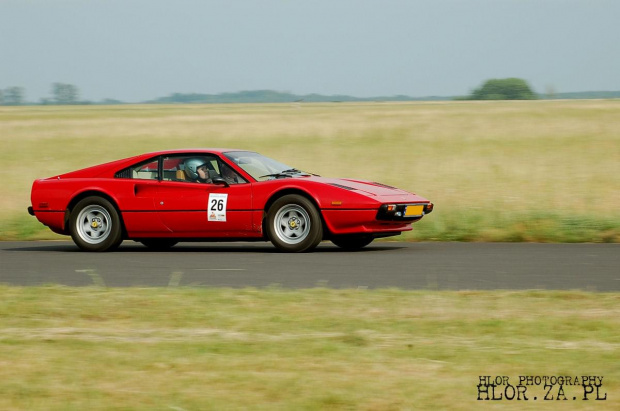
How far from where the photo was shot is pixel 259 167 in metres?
12.3

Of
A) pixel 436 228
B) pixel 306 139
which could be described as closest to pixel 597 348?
pixel 436 228

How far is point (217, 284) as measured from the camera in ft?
28.8

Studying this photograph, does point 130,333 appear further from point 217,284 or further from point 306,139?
point 306,139

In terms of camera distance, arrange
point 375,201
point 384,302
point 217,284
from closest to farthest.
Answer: point 384,302 < point 217,284 < point 375,201

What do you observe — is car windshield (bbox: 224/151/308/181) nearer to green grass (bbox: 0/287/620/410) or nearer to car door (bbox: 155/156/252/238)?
car door (bbox: 155/156/252/238)

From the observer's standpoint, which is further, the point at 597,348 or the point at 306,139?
the point at 306,139

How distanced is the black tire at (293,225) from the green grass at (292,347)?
137 inches

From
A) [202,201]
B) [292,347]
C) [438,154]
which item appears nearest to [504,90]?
[438,154]

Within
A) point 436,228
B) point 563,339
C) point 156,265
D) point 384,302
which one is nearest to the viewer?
point 563,339

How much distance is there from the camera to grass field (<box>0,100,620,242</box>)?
49.9 feet

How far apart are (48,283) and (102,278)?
68 cm

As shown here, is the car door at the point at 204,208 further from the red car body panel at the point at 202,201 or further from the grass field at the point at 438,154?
the grass field at the point at 438,154

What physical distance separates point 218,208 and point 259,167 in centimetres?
A: 90

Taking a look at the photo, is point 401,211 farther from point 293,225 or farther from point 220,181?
point 220,181
